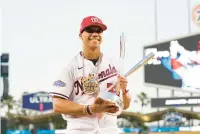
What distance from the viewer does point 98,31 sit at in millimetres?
4648

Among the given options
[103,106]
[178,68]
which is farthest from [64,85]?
[178,68]

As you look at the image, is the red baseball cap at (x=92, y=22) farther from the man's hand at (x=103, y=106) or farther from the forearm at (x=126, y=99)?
the man's hand at (x=103, y=106)

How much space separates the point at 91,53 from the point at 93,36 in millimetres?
176

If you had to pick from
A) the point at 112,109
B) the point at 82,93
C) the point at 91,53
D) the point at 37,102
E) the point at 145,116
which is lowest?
the point at 112,109

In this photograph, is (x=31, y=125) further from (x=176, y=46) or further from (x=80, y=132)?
(x=80, y=132)

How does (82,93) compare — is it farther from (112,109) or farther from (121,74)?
(112,109)

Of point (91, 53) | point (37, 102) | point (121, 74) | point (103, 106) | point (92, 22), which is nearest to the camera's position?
point (103, 106)

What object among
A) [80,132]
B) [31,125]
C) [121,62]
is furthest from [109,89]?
[31,125]

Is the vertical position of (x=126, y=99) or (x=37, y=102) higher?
(x=37, y=102)

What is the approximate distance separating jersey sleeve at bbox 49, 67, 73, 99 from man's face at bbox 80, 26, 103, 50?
26 centimetres

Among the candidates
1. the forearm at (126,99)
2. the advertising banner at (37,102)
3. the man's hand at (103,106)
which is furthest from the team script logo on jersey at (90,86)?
the advertising banner at (37,102)

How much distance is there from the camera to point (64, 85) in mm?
4684

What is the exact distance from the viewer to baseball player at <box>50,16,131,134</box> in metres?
4.64

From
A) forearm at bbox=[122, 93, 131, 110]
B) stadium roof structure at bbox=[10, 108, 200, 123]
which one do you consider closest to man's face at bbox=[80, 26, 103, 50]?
forearm at bbox=[122, 93, 131, 110]
